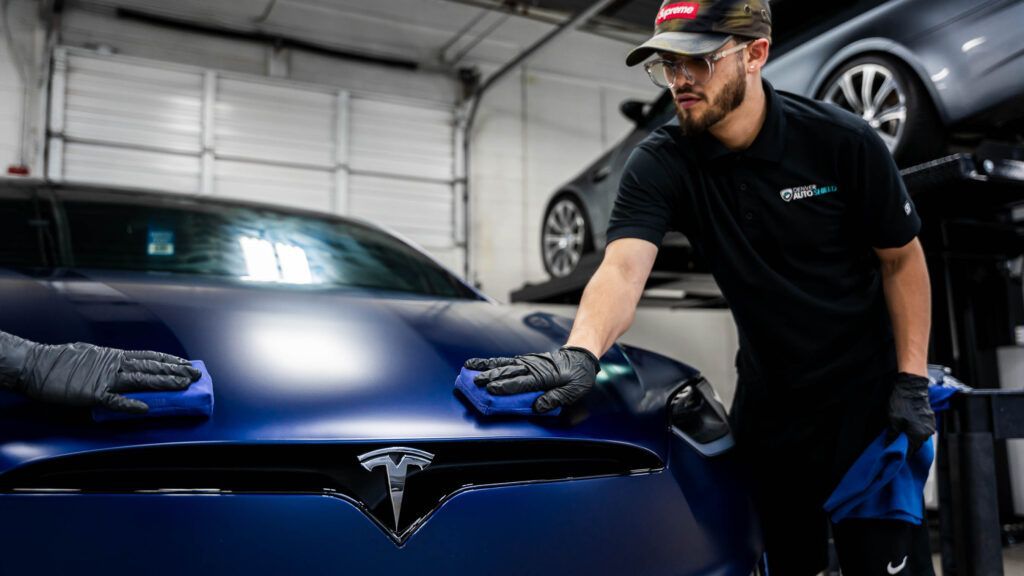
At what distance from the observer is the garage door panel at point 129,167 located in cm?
604

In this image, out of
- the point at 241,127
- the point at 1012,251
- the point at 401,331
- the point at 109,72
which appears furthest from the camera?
the point at 241,127

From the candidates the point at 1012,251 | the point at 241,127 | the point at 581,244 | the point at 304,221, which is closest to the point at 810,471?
the point at 304,221

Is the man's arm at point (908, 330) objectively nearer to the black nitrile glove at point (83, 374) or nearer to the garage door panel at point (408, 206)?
the black nitrile glove at point (83, 374)

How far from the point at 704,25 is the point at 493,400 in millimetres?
788

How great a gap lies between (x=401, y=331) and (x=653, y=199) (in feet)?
1.81

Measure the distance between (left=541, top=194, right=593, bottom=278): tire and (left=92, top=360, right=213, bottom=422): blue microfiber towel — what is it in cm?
406

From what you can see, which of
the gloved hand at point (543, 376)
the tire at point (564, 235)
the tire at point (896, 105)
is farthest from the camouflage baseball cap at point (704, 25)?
the tire at point (564, 235)

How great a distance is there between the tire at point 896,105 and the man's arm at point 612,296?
152 cm

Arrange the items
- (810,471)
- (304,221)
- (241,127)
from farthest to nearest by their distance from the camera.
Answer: (241,127) < (304,221) < (810,471)

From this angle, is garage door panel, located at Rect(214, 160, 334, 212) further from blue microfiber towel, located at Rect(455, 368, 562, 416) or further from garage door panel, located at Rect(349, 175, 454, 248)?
blue microfiber towel, located at Rect(455, 368, 562, 416)

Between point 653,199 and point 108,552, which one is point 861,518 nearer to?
point 653,199

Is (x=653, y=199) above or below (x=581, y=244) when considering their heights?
below

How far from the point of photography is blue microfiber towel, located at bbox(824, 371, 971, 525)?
139 cm

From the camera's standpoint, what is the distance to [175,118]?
250 inches
